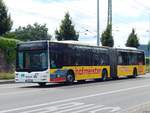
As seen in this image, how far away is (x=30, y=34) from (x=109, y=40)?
54.8 metres

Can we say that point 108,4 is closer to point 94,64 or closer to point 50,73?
point 94,64

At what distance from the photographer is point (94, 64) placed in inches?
1363

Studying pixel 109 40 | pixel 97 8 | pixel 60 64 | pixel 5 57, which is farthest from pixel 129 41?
pixel 60 64

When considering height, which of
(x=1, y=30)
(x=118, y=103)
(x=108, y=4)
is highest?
(x=108, y=4)

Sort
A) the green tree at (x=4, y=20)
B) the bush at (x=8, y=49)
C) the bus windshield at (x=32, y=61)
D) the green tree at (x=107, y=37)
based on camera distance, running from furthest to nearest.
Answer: the green tree at (x=107, y=37)
the bush at (x=8, y=49)
the green tree at (x=4, y=20)
the bus windshield at (x=32, y=61)

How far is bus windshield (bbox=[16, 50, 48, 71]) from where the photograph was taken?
92.6 ft

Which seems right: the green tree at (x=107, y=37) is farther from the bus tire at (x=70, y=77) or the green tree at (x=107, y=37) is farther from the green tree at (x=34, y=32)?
the green tree at (x=34, y=32)

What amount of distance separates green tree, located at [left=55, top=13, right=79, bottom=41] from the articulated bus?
14.8 metres

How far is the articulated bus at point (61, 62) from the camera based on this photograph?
2825 cm

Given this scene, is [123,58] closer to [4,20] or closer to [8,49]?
[4,20]

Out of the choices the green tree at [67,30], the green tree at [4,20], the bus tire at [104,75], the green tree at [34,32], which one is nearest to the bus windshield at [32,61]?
the bus tire at [104,75]

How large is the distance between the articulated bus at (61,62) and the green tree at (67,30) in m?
14.8

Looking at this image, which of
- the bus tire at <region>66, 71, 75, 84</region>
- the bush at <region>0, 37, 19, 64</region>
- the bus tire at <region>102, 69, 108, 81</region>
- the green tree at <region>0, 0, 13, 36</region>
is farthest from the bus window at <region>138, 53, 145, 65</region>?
the bus tire at <region>66, 71, 75, 84</region>

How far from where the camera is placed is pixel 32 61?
93.8ft
